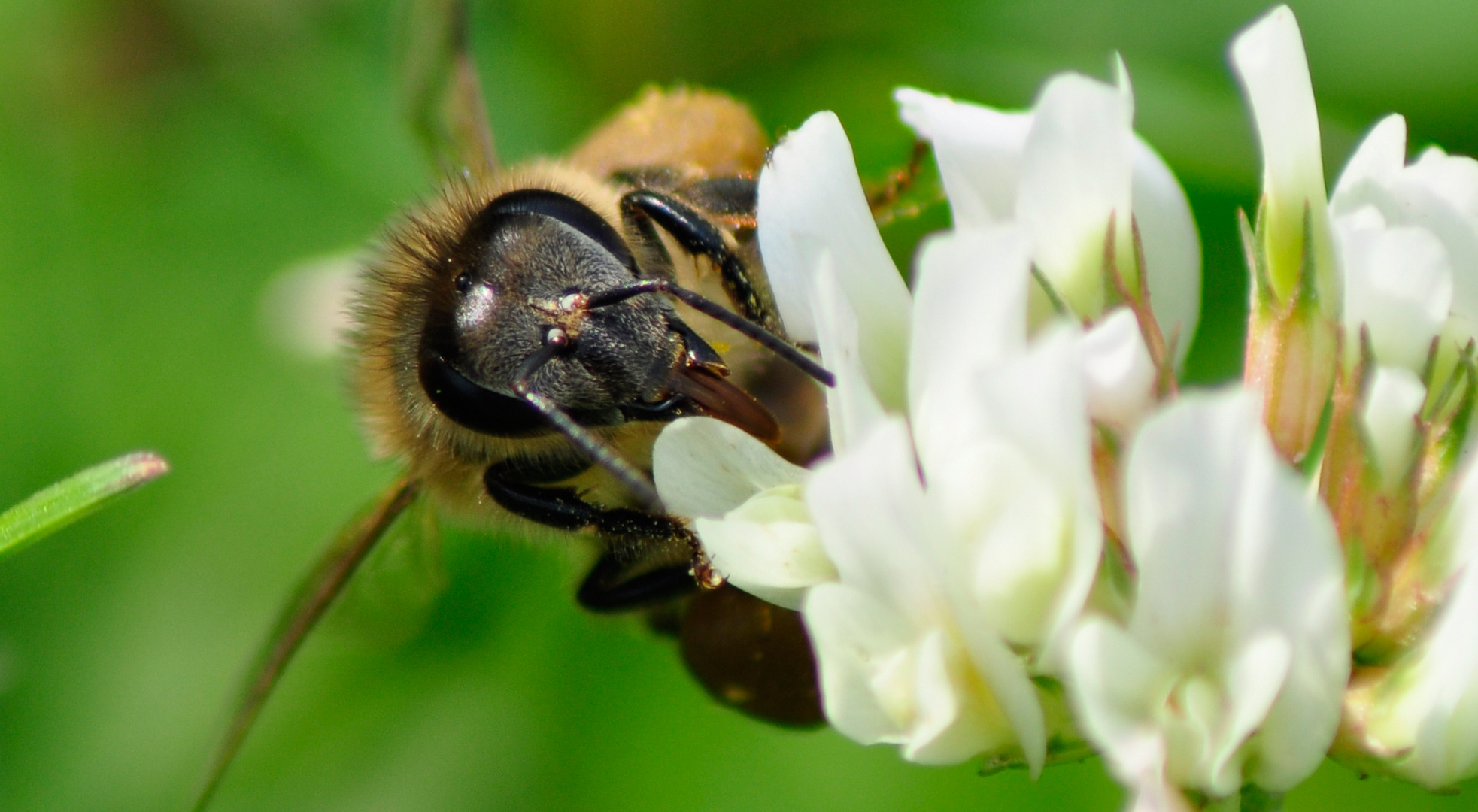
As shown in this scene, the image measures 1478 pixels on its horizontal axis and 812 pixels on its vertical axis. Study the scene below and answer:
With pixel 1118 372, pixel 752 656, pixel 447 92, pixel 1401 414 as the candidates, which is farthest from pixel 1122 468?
pixel 447 92

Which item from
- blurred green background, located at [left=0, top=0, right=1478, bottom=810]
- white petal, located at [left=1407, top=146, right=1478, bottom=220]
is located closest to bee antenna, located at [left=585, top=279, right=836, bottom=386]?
white petal, located at [left=1407, top=146, right=1478, bottom=220]

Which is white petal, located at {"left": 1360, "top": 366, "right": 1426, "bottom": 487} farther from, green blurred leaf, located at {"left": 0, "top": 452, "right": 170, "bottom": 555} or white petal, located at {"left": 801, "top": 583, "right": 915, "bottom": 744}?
green blurred leaf, located at {"left": 0, "top": 452, "right": 170, "bottom": 555}

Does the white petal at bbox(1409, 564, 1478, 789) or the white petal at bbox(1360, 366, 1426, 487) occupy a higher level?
the white petal at bbox(1360, 366, 1426, 487)

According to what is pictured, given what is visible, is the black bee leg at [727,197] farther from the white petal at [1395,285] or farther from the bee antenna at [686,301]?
the white petal at [1395,285]

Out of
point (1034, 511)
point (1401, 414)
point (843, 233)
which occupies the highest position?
point (843, 233)

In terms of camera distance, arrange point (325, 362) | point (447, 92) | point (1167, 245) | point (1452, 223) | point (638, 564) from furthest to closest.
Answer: point (325, 362), point (447, 92), point (638, 564), point (1167, 245), point (1452, 223)

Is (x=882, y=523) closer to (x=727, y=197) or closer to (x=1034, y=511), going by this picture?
(x=1034, y=511)
